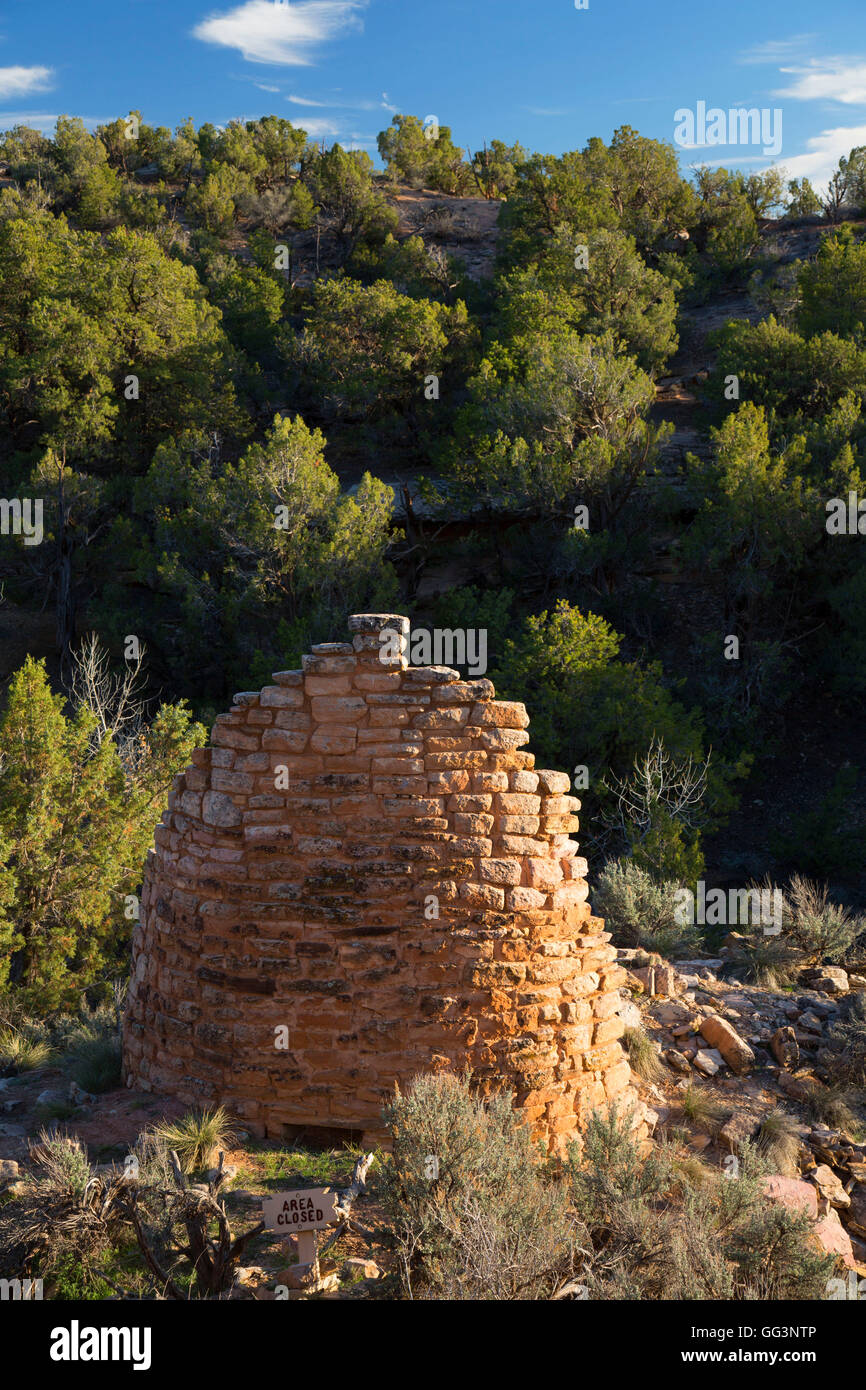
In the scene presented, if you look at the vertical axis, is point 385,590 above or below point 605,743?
above

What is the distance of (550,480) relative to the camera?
2294cm

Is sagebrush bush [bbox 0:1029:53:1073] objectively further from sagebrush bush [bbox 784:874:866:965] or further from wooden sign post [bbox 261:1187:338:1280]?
sagebrush bush [bbox 784:874:866:965]

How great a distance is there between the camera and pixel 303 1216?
4074 millimetres

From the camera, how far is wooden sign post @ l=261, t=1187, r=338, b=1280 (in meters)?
4.02

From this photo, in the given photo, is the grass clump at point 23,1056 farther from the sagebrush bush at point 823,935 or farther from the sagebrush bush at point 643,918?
the sagebrush bush at point 823,935

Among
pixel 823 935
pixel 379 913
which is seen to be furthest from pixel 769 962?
pixel 379 913

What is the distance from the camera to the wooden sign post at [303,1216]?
402 cm

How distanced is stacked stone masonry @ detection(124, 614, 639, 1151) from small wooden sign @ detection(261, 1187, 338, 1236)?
1.18 m

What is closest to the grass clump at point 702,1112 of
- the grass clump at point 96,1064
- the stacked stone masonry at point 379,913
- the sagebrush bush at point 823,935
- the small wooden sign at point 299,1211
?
the stacked stone masonry at point 379,913

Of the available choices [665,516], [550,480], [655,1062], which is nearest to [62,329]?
[550,480]

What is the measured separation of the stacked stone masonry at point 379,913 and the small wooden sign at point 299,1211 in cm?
118

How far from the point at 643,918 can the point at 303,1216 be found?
6.14 meters
